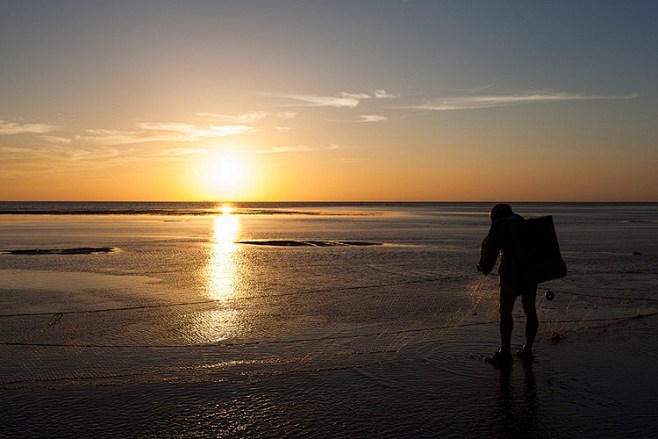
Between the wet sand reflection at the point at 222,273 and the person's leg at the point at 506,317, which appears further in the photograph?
the wet sand reflection at the point at 222,273

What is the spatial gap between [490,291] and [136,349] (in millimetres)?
7976

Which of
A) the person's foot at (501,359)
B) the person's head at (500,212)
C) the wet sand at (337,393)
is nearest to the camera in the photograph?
the wet sand at (337,393)

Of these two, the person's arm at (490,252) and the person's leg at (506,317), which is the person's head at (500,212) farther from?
the person's leg at (506,317)

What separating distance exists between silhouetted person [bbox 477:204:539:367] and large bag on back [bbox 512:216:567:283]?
0.04 meters

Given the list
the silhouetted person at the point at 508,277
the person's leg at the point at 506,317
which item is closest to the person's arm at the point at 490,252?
the silhouetted person at the point at 508,277

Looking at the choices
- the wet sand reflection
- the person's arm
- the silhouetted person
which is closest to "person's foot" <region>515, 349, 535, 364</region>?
the silhouetted person

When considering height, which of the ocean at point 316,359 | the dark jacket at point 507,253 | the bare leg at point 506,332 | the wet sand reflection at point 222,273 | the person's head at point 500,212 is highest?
the person's head at point 500,212

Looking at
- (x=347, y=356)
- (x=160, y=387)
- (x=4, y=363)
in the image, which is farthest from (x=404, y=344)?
(x=4, y=363)

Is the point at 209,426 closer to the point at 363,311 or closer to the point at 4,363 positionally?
the point at 4,363

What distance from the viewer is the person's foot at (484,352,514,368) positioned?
675cm

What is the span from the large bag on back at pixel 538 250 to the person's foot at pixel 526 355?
3.08 feet

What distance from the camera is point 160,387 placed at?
5.87m

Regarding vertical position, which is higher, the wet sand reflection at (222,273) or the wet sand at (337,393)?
the wet sand at (337,393)

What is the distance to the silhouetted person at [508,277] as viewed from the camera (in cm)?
684
